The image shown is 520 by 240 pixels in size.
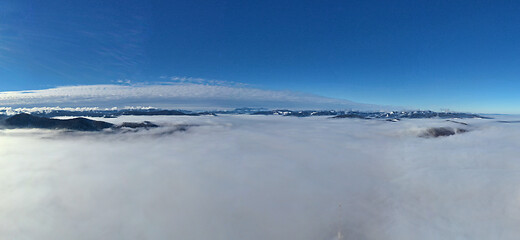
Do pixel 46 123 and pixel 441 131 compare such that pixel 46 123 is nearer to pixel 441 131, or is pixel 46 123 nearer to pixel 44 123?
pixel 44 123

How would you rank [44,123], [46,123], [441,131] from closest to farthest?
[441,131]
[44,123]
[46,123]

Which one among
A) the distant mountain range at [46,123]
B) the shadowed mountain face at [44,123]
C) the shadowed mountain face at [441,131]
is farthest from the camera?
the shadowed mountain face at [44,123]

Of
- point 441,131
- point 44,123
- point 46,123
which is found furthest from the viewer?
point 46,123

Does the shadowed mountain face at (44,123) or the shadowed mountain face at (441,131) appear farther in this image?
the shadowed mountain face at (44,123)

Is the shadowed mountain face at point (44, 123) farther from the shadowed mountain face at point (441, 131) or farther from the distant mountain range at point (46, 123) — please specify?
the shadowed mountain face at point (441, 131)

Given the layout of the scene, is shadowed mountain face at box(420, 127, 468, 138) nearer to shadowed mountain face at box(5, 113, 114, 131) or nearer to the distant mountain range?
the distant mountain range

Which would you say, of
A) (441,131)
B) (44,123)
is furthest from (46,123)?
(441,131)

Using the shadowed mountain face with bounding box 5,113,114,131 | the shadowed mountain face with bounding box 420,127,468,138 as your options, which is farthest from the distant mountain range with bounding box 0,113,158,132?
the shadowed mountain face with bounding box 420,127,468,138

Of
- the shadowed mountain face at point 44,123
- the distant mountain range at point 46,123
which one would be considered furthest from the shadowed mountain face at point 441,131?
the shadowed mountain face at point 44,123

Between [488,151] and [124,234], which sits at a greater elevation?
[488,151]

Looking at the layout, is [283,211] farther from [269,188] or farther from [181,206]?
[181,206]

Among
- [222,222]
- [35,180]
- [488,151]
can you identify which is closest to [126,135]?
[35,180]
